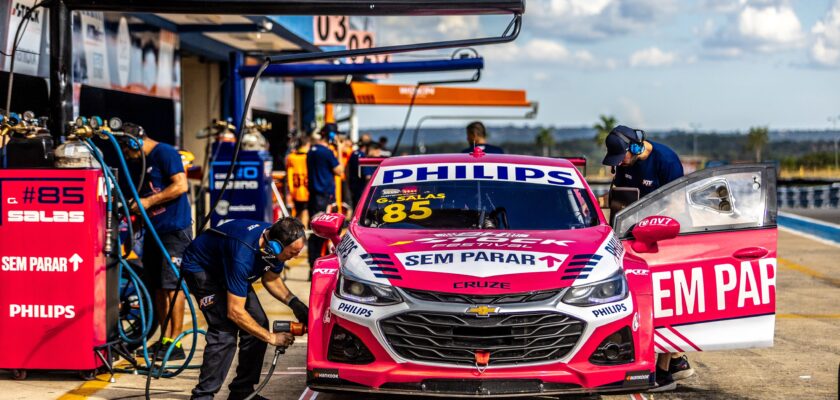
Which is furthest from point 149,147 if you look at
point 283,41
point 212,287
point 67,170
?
point 283,41

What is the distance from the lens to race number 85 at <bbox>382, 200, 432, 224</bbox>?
23.5 ft

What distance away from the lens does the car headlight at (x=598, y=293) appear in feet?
19.3

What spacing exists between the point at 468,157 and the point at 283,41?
43.1ft

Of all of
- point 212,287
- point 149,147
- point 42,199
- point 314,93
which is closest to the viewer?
point 212,287

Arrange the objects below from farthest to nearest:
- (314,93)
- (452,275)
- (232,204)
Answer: (314,93), (232,204), (452,275)

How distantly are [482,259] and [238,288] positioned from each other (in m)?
1.38

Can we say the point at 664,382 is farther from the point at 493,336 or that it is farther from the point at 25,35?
the point at 25,35

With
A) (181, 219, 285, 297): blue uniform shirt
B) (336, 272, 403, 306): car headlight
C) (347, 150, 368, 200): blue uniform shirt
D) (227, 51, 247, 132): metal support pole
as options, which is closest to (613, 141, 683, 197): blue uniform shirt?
(336, 272, 403, 306): car headlight

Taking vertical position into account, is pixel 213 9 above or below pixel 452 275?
above

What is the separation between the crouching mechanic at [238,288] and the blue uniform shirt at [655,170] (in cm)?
293

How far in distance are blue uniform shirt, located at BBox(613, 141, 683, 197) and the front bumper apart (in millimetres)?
2290

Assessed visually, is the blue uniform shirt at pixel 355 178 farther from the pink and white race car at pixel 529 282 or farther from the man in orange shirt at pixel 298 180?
Answer: the pink and white race car at pixel 529 282

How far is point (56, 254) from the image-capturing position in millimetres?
7496

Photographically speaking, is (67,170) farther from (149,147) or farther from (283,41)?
(283,41)
